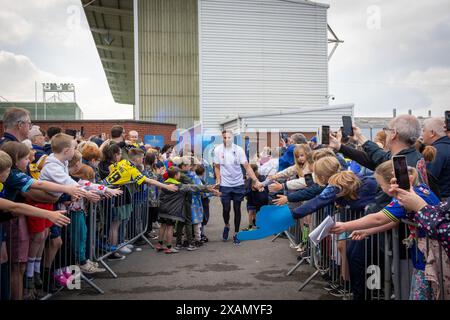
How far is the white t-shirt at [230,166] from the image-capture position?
30.1 feet

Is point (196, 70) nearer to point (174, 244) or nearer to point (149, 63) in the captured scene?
point (149, 63)

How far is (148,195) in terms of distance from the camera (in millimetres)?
9055

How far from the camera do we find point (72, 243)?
5.63 metres

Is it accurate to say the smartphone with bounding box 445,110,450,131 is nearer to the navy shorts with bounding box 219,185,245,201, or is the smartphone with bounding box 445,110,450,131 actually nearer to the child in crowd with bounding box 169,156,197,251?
the child in crowd with bounding box 169,156,197,251

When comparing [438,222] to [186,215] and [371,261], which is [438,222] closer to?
[371,261]

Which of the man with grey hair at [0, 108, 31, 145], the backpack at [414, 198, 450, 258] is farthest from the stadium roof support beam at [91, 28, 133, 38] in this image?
the backpack at [414, 198, 450, 258]

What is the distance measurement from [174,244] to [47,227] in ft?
13.8

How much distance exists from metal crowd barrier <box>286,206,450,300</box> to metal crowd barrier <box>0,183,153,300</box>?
9.40ft

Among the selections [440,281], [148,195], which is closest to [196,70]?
[148,195]

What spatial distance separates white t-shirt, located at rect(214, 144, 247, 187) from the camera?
919 centimetres

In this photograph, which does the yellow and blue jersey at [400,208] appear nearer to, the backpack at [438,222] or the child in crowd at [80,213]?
the backpack at [438,222]

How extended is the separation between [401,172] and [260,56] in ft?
82.1

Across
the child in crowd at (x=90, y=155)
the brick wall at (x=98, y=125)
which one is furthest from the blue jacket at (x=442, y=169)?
the brick wall at (x=98, y=125)
